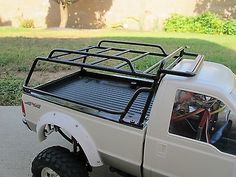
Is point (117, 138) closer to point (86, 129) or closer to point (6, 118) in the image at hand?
point (86, 129)

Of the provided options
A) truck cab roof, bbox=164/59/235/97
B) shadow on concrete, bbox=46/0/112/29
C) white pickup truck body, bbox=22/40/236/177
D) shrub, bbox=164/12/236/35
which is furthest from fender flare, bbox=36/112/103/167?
shadow on concrete, bbox=46/0/112/29

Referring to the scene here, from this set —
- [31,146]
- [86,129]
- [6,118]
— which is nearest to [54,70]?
[6,118]

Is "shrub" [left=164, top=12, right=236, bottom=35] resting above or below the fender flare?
below

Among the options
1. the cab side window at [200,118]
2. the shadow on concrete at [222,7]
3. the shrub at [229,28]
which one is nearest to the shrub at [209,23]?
the shrub at [229,28]

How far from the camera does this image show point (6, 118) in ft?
16.5

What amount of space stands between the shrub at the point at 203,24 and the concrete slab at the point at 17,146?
1048 centimetres

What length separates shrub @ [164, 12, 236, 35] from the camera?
45.4 ft

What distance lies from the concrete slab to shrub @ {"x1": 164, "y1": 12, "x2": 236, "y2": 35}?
1048cm

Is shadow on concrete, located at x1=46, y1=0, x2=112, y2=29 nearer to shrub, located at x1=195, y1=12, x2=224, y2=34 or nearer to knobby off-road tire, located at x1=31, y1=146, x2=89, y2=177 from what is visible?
shrub, located at x1=195, y1=12, x2=224, y2=34

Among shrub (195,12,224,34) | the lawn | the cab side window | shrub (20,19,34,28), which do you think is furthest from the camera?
shrub (20,19,34,28)

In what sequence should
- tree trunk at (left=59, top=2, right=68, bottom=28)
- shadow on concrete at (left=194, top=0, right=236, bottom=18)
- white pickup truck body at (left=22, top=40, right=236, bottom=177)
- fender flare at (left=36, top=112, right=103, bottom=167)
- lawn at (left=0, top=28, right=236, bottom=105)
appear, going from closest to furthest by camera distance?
1. white pickup truck body at (left=22, top=40, right=236, bottom=177)
2. fender flare at (left=36, top=112, right=103, bottom=167)
3. lawn at (left=0, top=28, right=236, bottom=105)
4. shadow on concrete at (left=194, top=0, right=236, bottom=18)
5. tree trunk at (left=59, top=2, right=68, bottom=28)

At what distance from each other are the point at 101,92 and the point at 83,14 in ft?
43.8

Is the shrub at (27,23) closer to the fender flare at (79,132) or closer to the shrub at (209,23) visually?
the shrub at (209,23)

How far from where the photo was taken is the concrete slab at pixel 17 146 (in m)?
3.66
